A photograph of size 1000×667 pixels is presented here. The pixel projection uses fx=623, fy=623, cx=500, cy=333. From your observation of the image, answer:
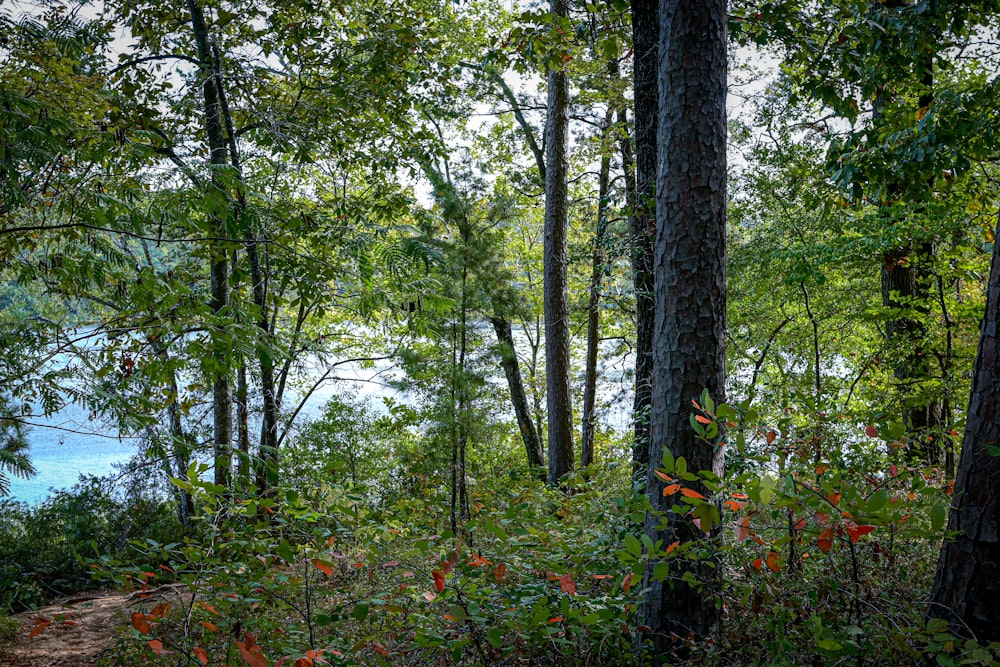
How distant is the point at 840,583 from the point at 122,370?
12.4 feet

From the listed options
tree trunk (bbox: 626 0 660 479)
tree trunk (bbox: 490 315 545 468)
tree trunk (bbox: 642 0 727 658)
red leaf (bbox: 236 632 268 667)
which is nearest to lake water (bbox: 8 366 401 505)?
tree trunk (bbox: 490 315 545 468)

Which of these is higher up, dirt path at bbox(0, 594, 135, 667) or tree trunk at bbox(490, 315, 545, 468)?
tree trunk at bbox(490, 315, 545, 468)

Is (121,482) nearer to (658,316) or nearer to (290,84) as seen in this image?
(290,84)

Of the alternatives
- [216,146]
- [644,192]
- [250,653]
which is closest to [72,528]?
[216,146]

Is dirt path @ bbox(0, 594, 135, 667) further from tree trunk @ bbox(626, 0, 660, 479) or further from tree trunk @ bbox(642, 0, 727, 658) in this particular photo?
tree trunk @ bbox(642, 0, 727, 658)

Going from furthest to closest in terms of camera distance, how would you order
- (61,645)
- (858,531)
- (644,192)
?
(61,645)
(644,192)
(858,531)

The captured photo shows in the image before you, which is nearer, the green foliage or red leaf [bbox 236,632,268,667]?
red leaf [bbox 236,632,268,667]

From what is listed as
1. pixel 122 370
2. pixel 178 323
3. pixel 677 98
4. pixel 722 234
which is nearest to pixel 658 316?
pixel 722 234

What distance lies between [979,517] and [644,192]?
8.31ft

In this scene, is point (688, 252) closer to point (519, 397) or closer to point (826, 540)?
point (826, 540)

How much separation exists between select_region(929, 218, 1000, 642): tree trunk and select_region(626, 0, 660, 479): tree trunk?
1676 millimetres

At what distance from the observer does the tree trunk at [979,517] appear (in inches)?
91.5

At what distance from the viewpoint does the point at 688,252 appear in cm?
289

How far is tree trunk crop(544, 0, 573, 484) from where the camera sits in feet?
29.5
